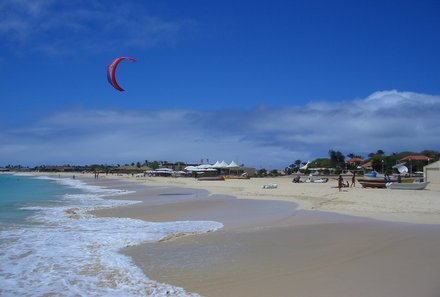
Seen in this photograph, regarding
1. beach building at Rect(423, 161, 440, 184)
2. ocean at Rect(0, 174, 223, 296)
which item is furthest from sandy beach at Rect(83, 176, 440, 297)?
beach building at Rect(423, 161, 440, 184)

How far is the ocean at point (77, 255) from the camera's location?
5633 mm

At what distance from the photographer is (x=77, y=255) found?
772cm

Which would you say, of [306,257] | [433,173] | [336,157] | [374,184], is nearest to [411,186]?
[374,184]

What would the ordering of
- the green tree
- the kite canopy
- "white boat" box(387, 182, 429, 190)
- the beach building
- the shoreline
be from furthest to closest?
the green tree
the beach building
"white boat" box(387, 182, 429, 190)
the kite canopy
the shoreline

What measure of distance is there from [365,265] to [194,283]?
276cm

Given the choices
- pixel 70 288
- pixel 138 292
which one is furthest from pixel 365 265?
pixel 70 288

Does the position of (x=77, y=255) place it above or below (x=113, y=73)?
below

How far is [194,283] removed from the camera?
5695 mm

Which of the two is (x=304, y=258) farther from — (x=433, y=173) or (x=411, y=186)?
(x=433, y=173)

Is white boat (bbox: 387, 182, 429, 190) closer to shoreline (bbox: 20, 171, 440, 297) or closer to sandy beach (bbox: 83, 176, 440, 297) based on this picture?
sandy beach (bbox: 83, 176, 440, 297)

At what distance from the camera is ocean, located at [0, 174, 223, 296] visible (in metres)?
5.63

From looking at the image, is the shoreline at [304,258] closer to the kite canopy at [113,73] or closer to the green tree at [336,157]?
the kite canopy at [113,73]

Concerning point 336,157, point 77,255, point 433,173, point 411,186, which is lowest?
point 77,255

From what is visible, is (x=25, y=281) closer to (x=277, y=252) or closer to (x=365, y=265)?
(x=277, y=252)
